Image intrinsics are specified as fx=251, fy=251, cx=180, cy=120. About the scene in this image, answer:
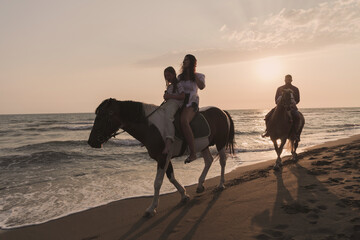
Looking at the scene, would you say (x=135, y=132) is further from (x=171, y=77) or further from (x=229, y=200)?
(x=229, y=200)

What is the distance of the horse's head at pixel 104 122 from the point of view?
15.8 feet

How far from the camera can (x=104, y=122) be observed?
4828 millimetres

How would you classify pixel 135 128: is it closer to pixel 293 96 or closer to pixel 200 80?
pixel 200 80

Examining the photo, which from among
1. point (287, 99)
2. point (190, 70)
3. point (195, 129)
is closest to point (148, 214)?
point (195, 129)

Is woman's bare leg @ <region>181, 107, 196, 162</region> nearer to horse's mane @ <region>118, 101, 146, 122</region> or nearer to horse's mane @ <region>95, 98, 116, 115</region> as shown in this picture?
horse's mane @ <region>118, 101, 146, 122</region>

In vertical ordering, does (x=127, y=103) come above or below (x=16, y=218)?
above

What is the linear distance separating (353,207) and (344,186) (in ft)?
3.79

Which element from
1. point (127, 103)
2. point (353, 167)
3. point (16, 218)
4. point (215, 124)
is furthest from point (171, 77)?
point (353, 167)

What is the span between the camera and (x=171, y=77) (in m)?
5.14

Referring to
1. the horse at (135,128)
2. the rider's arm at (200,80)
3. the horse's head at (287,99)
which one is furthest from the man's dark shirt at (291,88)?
the horse at (135,128)

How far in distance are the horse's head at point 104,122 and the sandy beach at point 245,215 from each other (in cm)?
168

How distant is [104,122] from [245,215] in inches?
119

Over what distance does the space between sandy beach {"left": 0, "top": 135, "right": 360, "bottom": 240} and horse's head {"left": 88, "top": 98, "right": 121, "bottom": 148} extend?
1.68 metres

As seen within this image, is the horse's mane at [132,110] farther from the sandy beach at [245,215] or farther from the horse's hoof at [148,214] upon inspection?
the sandy beach at [245,215]
